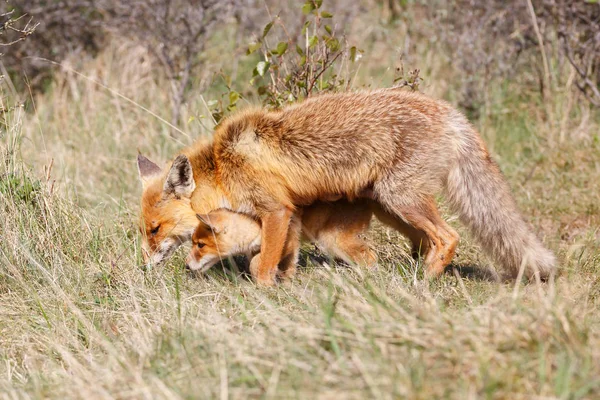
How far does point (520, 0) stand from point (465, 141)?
4744 millimetres

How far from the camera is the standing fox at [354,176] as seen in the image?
16.7 feet

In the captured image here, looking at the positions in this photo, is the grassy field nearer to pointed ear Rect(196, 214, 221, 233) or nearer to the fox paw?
the fox paw

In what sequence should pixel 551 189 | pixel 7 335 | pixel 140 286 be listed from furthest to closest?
pixel 551 189
pixel 140 286
pixel 7 335

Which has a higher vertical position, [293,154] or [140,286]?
[293,154]

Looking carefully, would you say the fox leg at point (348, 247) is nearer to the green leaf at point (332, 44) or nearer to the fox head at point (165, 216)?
the fox head at point (165, 216)

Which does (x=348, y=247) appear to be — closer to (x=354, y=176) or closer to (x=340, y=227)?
(x=340, y=227)

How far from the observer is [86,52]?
10.3 m

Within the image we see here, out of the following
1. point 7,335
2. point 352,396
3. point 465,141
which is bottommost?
point 7,335

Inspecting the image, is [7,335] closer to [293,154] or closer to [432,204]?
[293,154]

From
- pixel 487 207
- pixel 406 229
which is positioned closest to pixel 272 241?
pixel 406 229

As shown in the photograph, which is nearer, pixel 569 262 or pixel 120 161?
pixel 569 262

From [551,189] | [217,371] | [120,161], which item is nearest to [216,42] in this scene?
[120,161]

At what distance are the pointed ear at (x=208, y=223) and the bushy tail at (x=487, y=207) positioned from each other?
1.74m

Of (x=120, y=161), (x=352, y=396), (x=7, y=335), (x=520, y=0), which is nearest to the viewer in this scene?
(x=352, y=396)
